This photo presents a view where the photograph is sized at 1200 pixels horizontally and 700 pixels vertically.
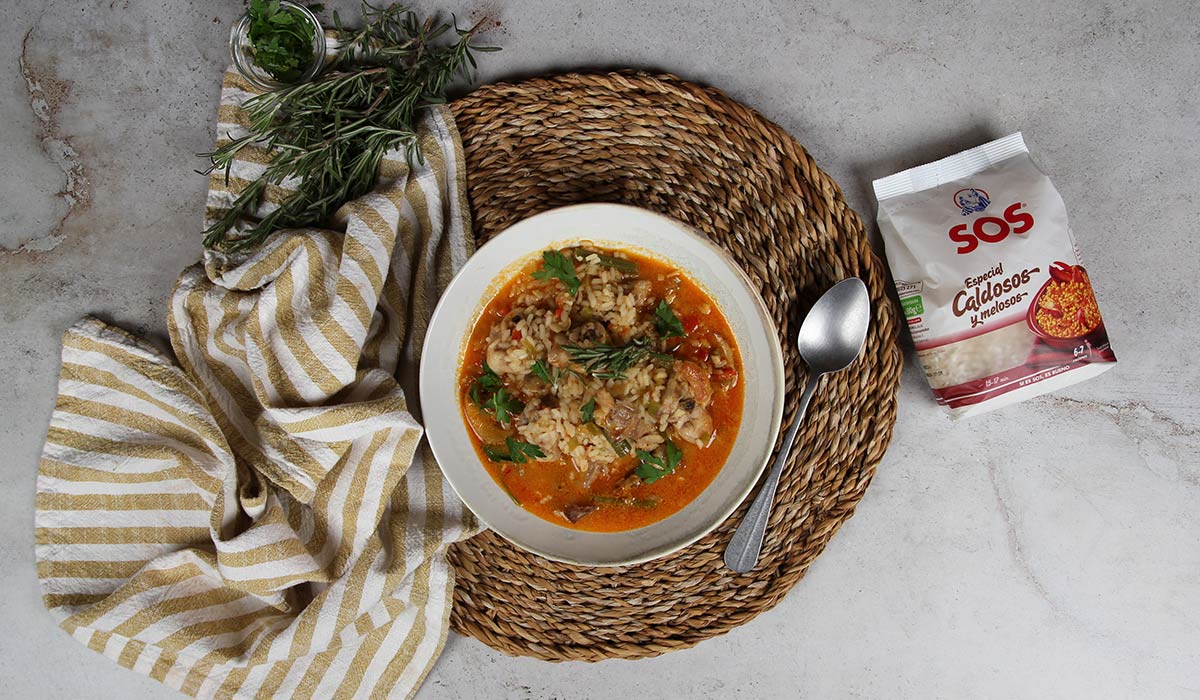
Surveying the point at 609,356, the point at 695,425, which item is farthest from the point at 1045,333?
the point at 609,356

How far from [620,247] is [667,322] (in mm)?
323

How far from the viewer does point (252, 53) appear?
2.92 m

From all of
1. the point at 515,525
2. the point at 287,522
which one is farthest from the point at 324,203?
the point at 515,525

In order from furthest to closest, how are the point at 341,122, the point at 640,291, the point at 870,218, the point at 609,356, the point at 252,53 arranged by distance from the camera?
the point at 870,218
the point at 252,53
the point at 341,122
the point at 640,291
the point at 609,356

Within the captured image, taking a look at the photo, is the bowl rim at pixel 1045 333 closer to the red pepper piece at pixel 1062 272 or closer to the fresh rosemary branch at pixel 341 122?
the red pepper piece at pixel 1062 272

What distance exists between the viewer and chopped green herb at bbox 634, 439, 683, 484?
264 cm

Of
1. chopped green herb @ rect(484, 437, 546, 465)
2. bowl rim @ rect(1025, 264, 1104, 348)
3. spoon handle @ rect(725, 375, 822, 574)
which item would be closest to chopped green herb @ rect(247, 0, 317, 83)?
chopped green herb @ rect(484, 437, 546, 465)

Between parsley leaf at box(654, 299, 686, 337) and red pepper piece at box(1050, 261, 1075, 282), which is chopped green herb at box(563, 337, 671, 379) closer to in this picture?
parsley leaf at box(654, 299, 686, 337)

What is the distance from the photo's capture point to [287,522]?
280cm

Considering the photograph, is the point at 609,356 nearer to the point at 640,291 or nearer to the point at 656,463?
the point at 640,291

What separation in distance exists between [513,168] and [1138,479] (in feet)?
9.09

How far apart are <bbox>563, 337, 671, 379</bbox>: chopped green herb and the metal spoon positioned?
1.85 ft

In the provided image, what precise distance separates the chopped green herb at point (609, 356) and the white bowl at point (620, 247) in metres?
0.34

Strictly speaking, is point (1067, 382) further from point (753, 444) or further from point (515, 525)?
point (515, 525)
